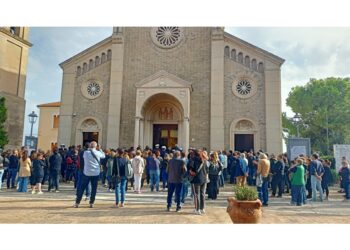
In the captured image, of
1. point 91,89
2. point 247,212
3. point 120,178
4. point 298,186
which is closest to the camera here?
point 247,212

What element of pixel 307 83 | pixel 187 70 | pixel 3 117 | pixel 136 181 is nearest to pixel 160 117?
pixel 187 70

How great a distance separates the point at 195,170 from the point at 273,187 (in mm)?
5725

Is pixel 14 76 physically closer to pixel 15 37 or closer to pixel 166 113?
pixel 15 37

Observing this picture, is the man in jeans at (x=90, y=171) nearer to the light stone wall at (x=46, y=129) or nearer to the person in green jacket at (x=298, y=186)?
the person in green jacket at (x=298, y=186)

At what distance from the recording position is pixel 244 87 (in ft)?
64.8

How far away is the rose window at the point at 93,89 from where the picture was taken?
21297mm

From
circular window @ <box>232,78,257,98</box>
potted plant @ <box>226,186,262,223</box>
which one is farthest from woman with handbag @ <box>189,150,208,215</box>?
circular window @ <box>232,78,257,98</box>

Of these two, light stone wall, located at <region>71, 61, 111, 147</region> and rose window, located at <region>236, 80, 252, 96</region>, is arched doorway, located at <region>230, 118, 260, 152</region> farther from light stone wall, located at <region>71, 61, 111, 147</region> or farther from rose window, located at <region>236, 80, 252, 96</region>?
light stone wall, located at <region>71, 61, 111, 147</region>

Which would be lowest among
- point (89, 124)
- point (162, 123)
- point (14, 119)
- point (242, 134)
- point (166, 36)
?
point (242, 134)

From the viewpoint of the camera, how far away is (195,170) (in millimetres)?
7891

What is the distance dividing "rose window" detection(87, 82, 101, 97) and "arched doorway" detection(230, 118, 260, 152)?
10.2 m

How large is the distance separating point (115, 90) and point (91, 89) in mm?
2068

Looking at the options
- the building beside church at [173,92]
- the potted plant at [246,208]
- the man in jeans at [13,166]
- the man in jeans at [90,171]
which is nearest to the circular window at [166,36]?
the building beside church at [173,92]

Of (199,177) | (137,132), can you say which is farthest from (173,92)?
(199,177)
